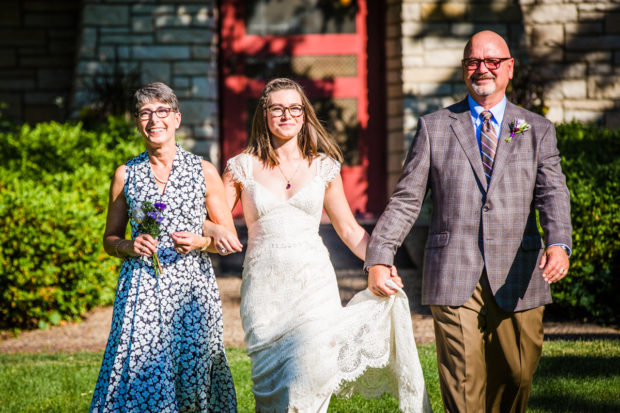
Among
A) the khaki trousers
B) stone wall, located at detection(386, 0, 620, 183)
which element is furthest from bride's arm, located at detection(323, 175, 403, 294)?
stone wall, located at detection(386, 0, 620, 183)

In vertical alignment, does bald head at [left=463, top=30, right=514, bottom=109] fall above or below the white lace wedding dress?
above

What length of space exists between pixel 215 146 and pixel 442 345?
6028 millimetres

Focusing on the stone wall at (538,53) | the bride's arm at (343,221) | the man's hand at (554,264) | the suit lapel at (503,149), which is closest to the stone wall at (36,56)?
the stone wall at (538,53)

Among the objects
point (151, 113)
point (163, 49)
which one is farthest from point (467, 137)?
point (163, 49)

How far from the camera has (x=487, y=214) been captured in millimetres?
3584

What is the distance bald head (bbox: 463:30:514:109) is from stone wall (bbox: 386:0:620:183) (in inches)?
216

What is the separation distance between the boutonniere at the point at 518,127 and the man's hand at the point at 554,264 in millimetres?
599

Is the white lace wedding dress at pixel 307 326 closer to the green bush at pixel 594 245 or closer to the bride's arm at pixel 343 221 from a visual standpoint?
the bride's arm at pixel 343 221

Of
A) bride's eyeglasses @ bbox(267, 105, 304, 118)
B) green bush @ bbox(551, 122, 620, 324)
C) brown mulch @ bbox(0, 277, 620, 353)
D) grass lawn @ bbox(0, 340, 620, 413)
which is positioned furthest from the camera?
green bush @ bbox(551, 122, 620, 324)

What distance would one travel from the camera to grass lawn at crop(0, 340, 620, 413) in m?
4.73

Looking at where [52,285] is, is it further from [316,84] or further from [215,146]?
[316,84]

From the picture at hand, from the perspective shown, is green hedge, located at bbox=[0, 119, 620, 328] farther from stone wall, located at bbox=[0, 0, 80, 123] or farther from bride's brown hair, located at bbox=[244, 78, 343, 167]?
bride's brown hair, located at bbox=[244, 78, 343, 167]

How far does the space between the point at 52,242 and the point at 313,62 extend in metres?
4.39

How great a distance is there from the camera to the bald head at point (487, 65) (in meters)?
3.64
